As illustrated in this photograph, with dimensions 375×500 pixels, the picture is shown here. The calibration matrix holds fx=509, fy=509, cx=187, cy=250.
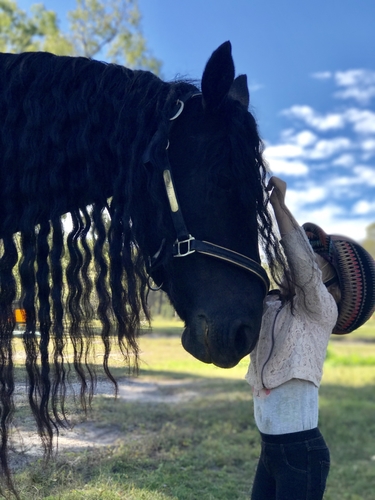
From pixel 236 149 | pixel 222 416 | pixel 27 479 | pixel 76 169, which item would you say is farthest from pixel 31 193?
pixel 222 416

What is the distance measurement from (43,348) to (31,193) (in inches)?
24.6

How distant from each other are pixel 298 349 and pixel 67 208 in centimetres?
113

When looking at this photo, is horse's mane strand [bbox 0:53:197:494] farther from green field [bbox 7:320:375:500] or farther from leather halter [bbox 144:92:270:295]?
green field [bbox 7:320:375:500]

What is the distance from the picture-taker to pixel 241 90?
2.28 m

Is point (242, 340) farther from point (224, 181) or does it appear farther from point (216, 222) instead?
point (224, 181)

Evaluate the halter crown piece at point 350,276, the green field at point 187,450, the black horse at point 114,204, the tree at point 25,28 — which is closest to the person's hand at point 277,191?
the black horse at point 114,204

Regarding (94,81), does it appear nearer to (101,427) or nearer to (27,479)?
(27,479)

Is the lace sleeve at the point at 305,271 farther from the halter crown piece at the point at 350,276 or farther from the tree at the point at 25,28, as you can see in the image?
the tree at the point at 25,28

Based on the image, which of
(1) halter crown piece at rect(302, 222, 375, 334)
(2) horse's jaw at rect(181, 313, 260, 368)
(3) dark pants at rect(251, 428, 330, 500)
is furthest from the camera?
(1) halter crown piece at rect(302, 222, 375, 334)

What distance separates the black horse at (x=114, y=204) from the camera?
73.7 inches

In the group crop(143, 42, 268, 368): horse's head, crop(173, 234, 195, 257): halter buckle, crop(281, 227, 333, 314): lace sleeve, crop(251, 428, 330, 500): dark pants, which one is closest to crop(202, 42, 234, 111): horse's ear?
crop(143, 42, 268, 368): horse's head

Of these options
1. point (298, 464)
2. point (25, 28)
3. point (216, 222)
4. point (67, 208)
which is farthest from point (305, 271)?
point (25, 28)

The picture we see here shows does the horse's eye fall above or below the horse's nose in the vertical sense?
above

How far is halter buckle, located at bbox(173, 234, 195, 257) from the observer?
1.86 meters
